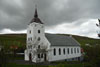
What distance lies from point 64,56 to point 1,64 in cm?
2182

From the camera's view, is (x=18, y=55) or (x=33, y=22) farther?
(x=18, y=55)

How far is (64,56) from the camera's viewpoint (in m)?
38.8

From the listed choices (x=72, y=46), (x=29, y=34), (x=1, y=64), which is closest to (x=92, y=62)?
(x=1, y=64)

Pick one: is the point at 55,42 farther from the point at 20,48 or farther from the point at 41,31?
the point at 20,48

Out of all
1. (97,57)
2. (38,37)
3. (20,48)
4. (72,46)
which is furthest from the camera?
(20,48)

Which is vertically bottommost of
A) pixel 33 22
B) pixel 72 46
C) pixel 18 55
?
pixel 18 55

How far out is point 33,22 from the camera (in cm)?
3509

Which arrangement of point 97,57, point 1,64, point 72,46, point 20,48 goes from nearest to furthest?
point 97,57 < point 1,64 < point 72,46 < point 20,48

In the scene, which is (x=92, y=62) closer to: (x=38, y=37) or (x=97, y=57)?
(x=97, y=57)

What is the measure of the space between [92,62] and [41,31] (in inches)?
957

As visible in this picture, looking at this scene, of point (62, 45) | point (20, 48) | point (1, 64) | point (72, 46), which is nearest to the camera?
point (1, 64)

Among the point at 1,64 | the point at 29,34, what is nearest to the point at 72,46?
the point at 29,34

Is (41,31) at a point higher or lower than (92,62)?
higher

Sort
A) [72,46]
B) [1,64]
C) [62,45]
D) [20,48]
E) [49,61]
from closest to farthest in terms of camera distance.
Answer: [1,64] < [49,61] < [62,45] < [72,46] < [20,48]
